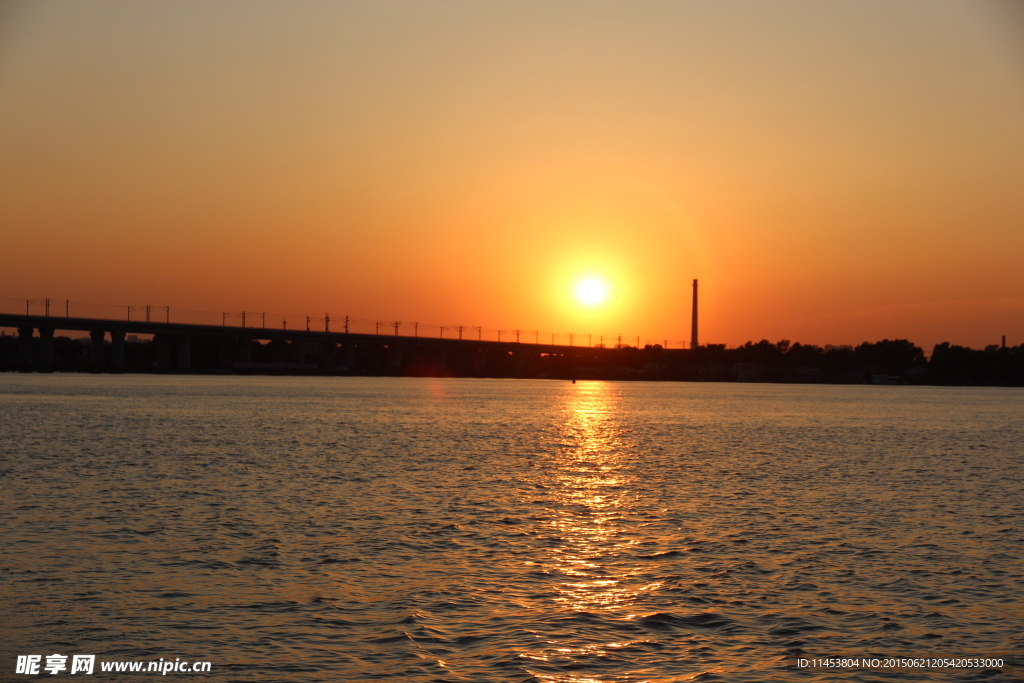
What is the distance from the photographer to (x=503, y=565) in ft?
76.1

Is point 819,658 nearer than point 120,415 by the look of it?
Yes

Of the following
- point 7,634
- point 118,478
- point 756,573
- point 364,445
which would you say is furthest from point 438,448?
point 7,634

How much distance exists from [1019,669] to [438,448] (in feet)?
156

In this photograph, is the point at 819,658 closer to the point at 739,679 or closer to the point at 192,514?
the point at 739,679

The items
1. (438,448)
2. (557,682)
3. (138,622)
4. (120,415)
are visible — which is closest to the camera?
(557,682)

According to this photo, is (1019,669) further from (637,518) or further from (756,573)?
(637,518)

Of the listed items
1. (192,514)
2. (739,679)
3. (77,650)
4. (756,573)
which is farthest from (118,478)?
(739,679)

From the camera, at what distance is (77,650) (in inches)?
645

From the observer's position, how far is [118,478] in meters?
40.5

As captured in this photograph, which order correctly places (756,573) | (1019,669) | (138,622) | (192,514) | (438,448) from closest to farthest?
(1019,669) < (138,622) < (756,573) < (192,514) < (438,448)

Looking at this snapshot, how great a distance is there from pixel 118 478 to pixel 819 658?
32.5m

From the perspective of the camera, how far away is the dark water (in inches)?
650

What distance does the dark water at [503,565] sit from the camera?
16516 mm

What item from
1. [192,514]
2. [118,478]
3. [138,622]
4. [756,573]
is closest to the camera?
[138,622]
